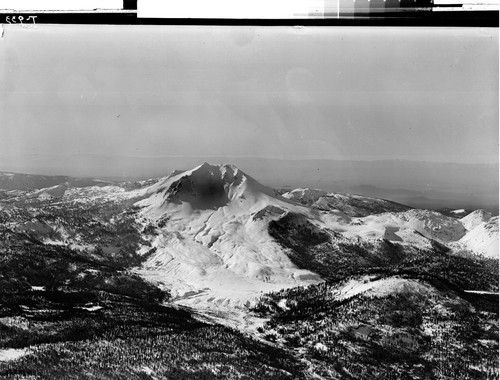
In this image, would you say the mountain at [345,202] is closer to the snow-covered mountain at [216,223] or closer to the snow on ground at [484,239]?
the snow-covered mountain at [216,223]

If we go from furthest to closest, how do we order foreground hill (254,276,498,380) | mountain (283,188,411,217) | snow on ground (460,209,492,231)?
mountain (283,188,411,217) < snow on ground (460,209,492,231) < foreground hill (254,276,498,380)

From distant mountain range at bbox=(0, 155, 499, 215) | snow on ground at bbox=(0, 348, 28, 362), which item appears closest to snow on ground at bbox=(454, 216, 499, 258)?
distant mountain range at bbox=(0, 155, 499, 215)

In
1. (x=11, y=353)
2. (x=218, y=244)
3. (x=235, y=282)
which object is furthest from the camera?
(x=218, y=244)

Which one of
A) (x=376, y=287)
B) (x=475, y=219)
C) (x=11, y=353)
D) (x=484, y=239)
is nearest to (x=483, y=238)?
(x=484, y=239)

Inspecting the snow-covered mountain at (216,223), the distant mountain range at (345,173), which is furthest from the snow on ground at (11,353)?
the distant mountain range at (345,173)

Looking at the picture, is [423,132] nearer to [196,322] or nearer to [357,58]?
[357,58]

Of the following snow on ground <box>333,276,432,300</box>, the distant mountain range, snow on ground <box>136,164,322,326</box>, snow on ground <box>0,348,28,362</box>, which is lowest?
snow on ground <box>0,348,28,362</box>

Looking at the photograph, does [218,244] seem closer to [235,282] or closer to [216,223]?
[216,223]

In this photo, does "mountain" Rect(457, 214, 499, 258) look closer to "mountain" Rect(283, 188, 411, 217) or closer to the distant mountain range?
the distant mountain range

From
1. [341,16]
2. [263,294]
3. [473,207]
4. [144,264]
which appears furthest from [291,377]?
[341,16]
